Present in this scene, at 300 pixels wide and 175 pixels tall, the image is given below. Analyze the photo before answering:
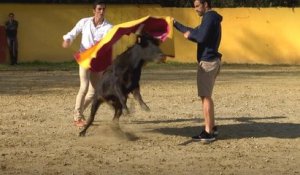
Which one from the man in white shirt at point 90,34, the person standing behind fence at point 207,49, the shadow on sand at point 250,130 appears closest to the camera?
the person standing behind fence at point 207,49

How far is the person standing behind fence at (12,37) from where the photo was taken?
2395 cm

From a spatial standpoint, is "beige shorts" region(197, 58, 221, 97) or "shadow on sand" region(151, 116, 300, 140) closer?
"beige shorts" region(197, 58, 221, 97)

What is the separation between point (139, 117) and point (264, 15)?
52.8 ft

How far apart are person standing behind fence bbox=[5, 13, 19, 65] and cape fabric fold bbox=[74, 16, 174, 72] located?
586 inches

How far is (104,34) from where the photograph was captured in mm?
9859

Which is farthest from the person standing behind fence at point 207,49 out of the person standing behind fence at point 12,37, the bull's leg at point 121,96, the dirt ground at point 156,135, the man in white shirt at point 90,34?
the person standing behind fence at point 12,37

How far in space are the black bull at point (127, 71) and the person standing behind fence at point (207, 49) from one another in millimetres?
501

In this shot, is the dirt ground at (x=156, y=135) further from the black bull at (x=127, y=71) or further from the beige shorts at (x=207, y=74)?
the beige shorts at (x=207, y=74)

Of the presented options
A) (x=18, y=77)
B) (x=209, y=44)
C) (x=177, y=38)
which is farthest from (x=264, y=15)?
(x=209, y=44)

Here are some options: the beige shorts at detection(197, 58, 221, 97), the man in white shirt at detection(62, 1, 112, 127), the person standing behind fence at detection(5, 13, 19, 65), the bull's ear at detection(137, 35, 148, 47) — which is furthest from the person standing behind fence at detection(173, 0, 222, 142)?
the person standing behind fence at detection(5, 13, 19, 65)

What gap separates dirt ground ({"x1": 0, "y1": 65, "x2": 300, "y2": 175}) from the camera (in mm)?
7676

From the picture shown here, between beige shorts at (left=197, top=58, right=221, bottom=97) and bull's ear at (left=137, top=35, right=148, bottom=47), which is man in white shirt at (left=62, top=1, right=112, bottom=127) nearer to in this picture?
bull's ear at (left=137, top=35, right=148, bottom=47)

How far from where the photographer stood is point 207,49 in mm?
8953

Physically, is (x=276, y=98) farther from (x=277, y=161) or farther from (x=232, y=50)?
(x=232, y=50)
